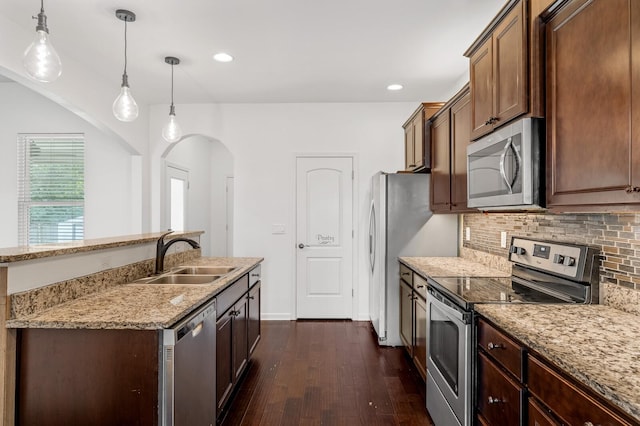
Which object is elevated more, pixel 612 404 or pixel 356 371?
pixel 612 404

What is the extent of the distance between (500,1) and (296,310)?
12.0 ft

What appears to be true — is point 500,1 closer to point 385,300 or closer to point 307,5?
point 307,5

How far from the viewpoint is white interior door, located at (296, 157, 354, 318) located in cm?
462

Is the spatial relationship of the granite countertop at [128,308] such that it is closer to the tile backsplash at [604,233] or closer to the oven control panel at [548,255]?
the oven control panel at [548,255]

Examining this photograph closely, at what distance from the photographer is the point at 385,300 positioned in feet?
12.1

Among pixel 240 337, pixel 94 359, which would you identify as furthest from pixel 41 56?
pixel 240 337

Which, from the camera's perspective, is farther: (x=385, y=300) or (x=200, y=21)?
(x=385, y=300)

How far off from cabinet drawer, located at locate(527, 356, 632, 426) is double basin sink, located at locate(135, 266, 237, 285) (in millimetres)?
1761

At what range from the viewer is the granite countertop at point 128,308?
1.51 metres

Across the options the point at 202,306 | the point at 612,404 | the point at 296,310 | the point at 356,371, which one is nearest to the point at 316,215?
the point at 296,310

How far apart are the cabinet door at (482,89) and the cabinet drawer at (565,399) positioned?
51.1 inches

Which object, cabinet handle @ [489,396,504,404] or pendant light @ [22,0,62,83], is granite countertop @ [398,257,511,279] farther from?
pendant light @ [22,0,62,83]

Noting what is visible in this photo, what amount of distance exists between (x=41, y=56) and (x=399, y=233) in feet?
9.77

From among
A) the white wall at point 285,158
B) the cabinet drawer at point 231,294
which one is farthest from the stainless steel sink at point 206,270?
the white wall at point 285,158
